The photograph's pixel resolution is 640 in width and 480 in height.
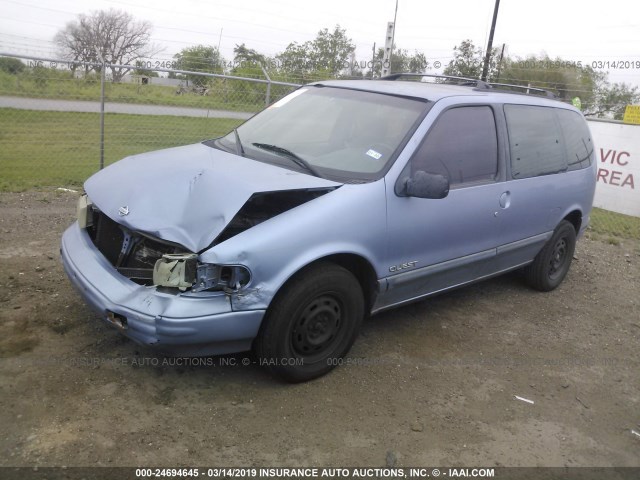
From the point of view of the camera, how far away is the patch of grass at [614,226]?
28.2 feet

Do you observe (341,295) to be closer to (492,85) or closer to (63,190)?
(492,85)

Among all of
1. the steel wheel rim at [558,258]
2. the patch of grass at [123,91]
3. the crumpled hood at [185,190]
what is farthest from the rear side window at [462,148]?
the patch of grass at [123,91]

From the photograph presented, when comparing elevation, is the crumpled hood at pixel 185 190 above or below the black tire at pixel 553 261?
above

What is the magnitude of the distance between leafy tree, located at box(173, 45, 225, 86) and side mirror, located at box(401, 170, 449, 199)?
6590 millimetres

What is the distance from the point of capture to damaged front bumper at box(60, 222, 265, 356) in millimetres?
2941

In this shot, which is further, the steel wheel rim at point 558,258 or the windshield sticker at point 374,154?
the steel wheel rim at point 558,258

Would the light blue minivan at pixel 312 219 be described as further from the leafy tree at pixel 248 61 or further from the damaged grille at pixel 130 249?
the leafy tree at pixel 248 61

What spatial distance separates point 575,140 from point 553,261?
1.18m

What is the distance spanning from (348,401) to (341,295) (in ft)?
2.07

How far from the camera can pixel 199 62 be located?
40.3 ft

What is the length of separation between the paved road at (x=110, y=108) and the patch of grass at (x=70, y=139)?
107 millimetres

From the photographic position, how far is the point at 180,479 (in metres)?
2.69

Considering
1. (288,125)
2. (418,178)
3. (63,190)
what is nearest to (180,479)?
(418,178)

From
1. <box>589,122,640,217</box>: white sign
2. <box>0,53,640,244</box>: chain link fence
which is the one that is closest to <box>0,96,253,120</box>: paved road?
<box>0,53,640,244</box>: chain link fence
